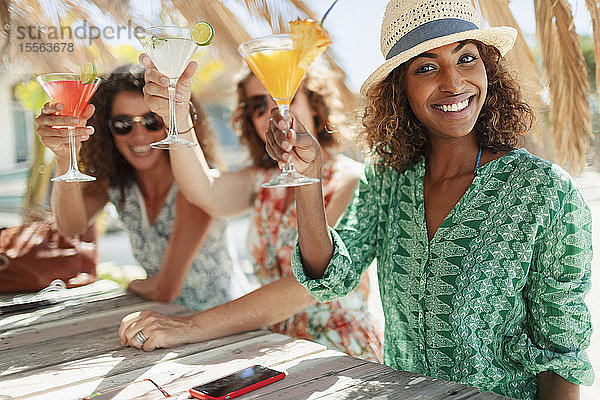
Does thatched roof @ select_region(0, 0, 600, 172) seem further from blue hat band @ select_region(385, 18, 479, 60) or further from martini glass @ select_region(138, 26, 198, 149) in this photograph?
martini glass @ select_region(138, 26, 198, 149)

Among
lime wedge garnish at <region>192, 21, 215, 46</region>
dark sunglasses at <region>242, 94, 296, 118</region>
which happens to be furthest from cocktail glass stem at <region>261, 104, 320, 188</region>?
dark sunglasses at <region>242, 94, 296, 118</region>

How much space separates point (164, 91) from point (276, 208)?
0.91 m

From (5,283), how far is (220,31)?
194 centimetres

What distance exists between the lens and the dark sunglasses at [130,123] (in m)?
2.88

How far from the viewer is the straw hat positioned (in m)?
1.79

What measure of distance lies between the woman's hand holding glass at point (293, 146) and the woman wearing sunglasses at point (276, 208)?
425mm

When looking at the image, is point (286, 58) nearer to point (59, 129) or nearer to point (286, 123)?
point (286, 123)

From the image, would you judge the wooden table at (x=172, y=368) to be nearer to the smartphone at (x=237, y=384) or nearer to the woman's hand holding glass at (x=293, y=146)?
the smartphone at (x=237, y=384)

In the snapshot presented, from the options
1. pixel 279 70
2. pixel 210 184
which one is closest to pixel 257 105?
pixel 210 184

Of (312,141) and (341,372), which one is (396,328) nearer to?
(341,372)

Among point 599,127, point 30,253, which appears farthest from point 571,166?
point 30,253

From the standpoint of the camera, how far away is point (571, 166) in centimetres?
288

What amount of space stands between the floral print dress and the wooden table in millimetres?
506

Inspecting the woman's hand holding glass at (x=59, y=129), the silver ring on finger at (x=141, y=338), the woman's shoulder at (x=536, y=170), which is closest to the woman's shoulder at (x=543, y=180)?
the woman's shoulder at (x=536, y=170)
